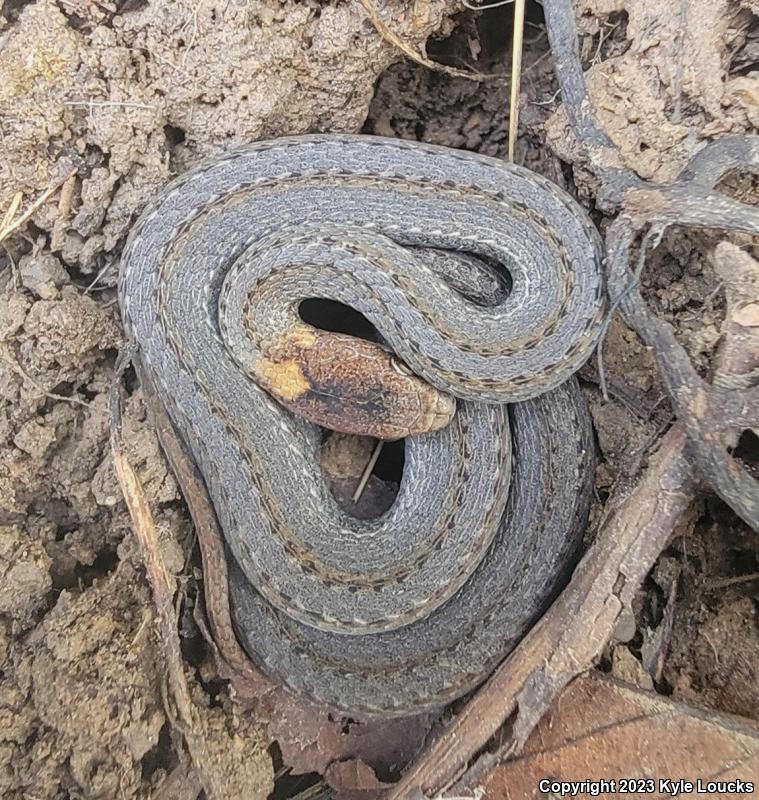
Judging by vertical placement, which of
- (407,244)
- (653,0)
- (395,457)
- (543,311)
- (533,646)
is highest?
(653,0)

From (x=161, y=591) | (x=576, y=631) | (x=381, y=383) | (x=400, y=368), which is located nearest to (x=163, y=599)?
(x=161, y=591)

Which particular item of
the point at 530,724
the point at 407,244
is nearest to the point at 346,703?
the point at 530,724

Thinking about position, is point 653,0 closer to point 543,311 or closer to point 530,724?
point 543,311

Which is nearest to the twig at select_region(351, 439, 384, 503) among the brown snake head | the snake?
the snake

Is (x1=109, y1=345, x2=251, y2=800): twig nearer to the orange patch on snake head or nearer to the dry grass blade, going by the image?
the orange patch on snake head

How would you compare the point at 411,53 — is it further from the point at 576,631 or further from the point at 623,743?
the point at 623,743

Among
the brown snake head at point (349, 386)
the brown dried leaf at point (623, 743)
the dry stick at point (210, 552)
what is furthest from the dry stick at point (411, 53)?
the brown dried leaf at point (623, 743)

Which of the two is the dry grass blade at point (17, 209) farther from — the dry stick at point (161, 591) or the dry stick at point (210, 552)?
the dry stick at point (210, 552)
